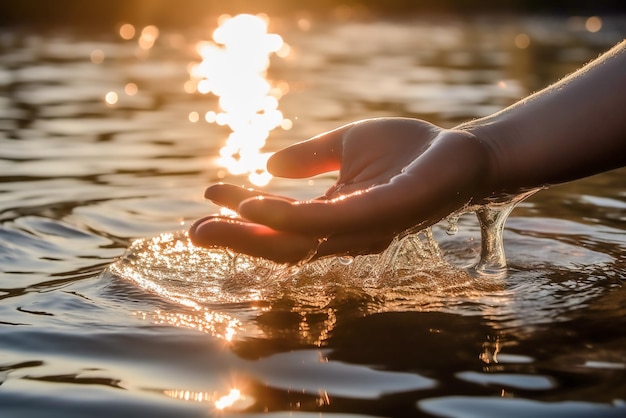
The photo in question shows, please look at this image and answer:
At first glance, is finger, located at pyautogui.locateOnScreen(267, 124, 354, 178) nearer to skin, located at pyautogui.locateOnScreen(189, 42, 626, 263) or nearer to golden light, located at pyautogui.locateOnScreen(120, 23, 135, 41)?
skin, located at pyautogui.locateOnScreen(189, 42, 626, 263)

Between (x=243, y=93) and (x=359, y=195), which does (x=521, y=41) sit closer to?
(x=243, y=93)

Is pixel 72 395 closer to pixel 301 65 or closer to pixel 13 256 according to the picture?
pixel 13 256

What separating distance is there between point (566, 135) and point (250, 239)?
1147 mm

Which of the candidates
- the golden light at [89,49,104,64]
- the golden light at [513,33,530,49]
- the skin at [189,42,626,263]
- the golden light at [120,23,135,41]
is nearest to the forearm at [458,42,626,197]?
the skin at [189,42,626,263]

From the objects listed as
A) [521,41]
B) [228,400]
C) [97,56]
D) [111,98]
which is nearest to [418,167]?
[228,400]

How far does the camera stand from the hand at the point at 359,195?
2.42 m

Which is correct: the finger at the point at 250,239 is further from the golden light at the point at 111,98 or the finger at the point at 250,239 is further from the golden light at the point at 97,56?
the golden light at the point at 97,56

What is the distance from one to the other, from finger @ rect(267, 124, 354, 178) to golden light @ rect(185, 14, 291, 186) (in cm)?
215

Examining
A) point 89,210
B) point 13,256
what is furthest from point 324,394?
point 89,210

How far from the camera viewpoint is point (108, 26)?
25016 mm

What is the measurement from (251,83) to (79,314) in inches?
385

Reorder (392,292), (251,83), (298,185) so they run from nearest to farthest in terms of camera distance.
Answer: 1. (392,292)
2. (298,185)
3. (251,83)

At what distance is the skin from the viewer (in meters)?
2.45

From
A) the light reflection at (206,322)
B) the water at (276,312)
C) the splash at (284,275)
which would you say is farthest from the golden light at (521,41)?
the light reflection at (206,322)
